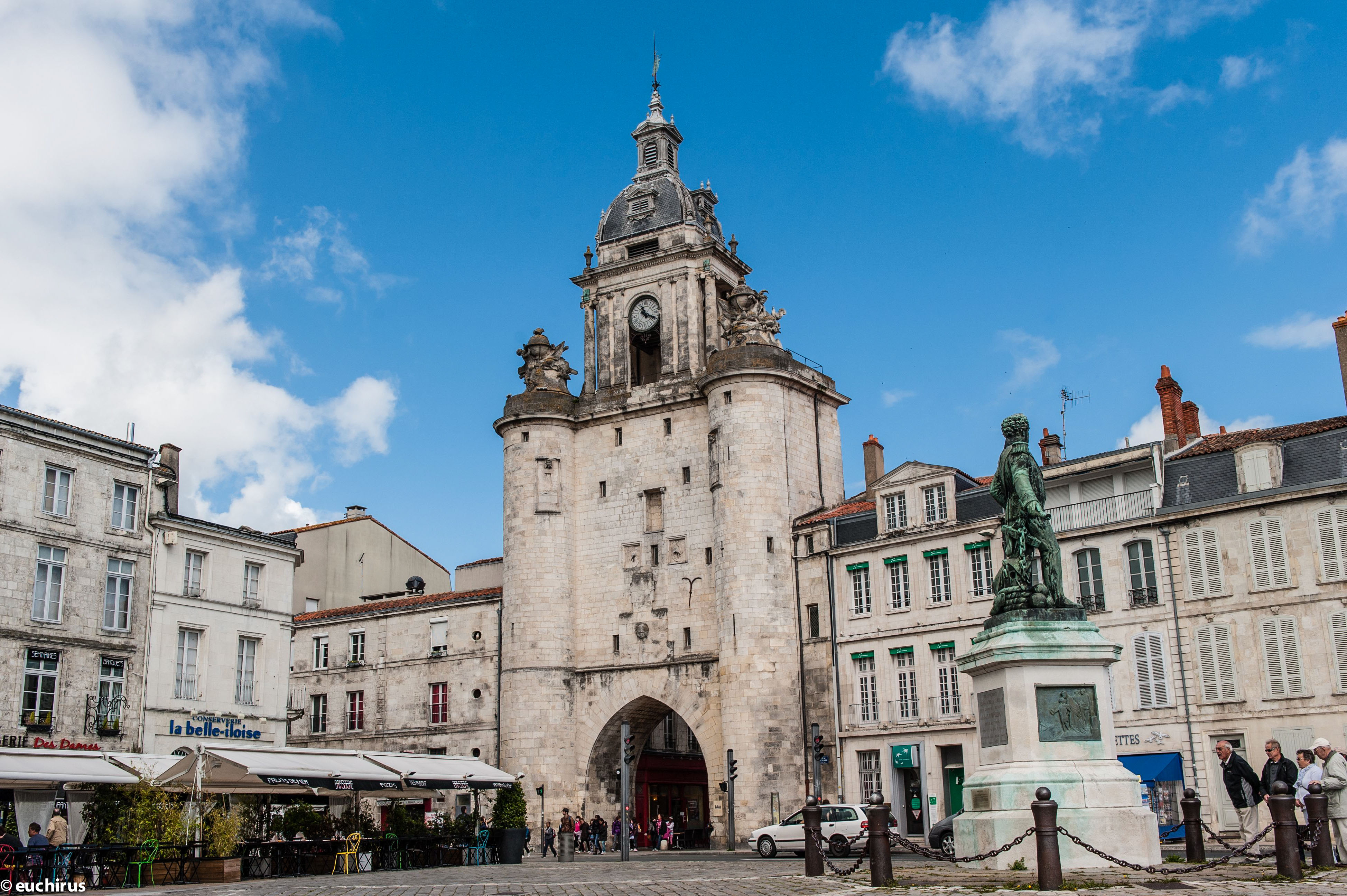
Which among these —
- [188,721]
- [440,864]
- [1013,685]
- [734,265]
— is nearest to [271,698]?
[188,721]

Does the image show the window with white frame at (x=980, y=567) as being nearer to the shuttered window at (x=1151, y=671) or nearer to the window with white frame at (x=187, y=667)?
the shuttered window at (x=1151, y=671)

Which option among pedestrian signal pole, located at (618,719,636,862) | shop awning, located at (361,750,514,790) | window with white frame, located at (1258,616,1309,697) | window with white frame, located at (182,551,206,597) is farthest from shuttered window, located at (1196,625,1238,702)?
window with white frame, located at (182,551,206,597)

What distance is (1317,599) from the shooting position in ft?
90.3

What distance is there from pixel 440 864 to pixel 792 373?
19160 millimetres

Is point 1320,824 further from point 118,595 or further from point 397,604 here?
point 397,604

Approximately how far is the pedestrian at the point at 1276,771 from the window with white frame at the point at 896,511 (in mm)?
21733

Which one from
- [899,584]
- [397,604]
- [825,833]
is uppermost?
[397,604]

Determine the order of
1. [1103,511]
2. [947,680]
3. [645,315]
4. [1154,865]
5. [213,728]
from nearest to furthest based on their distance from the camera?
[1154,865] → [1103,511] → [213,728] → [947,680] → [645,315]

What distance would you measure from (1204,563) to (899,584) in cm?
875

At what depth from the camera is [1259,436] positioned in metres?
31.0

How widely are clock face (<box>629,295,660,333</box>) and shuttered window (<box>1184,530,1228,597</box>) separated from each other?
68.9ft

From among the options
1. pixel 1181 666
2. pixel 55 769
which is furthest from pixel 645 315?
pixel 55 769

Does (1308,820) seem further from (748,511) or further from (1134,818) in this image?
(748,511)

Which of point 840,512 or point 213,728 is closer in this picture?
point 213,728
